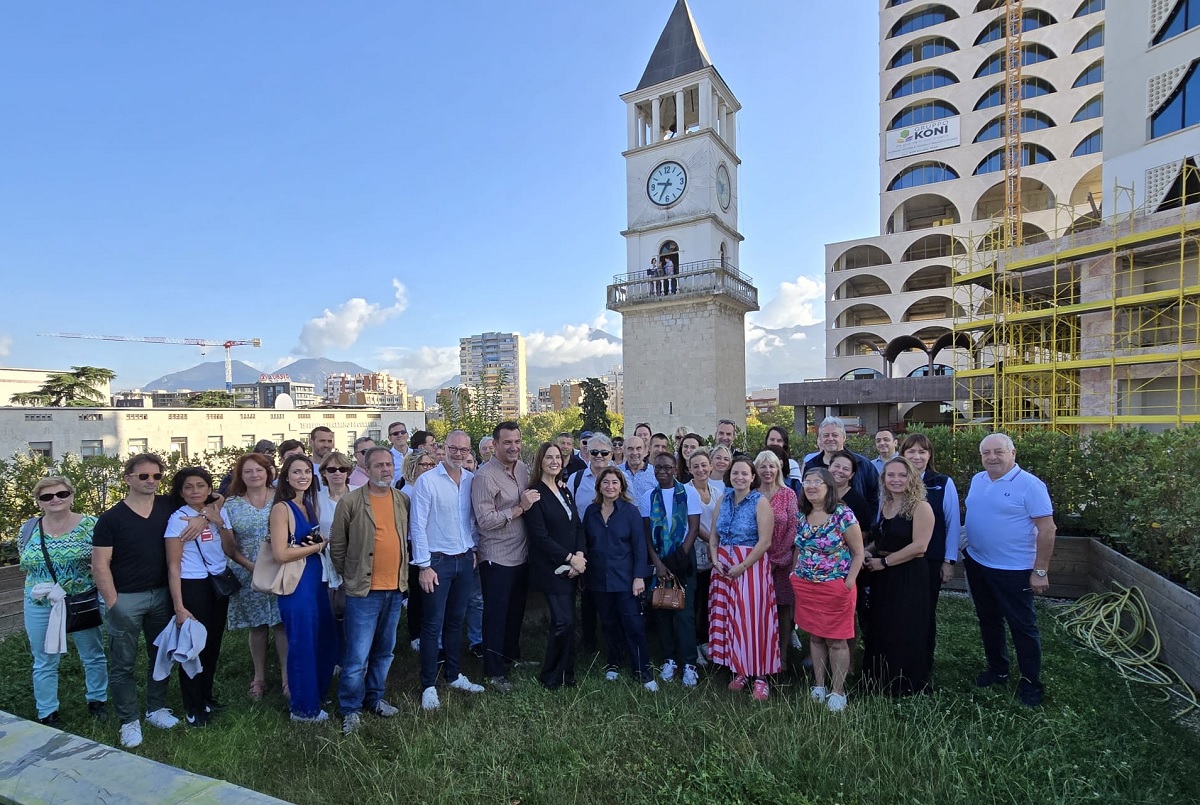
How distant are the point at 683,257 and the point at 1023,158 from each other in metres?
23.8

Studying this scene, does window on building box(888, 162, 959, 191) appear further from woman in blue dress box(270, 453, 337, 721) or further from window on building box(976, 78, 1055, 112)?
woman in blue dress box(270, 453, 337, 721)

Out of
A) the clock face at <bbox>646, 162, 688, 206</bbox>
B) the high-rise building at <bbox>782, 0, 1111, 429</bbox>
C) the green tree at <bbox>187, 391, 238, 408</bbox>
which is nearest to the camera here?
the clock face at <bbox>646, 162, 688, 206</bbox>

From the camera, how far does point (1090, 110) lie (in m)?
30.7

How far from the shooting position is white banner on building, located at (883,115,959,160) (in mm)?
33406

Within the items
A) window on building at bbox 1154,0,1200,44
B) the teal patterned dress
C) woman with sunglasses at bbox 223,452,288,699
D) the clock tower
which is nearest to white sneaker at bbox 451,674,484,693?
woman with sunglasses at bbox 223,452,288,699

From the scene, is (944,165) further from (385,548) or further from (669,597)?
(385,548)

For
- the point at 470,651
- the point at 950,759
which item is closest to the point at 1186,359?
the point at 950,759

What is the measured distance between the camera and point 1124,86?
15211mm

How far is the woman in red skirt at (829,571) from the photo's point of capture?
3.90 metres

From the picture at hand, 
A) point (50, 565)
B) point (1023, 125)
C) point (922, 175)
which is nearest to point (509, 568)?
point (50, 565)

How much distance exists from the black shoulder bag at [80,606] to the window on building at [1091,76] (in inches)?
1747

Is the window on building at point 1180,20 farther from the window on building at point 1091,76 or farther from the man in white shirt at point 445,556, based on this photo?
the window on building at point 1091,76

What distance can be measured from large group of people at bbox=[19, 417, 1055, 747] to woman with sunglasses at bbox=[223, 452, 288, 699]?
0.02 meters

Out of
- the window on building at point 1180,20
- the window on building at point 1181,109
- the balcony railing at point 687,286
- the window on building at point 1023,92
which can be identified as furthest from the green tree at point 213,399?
the window on building at point 1023,92
